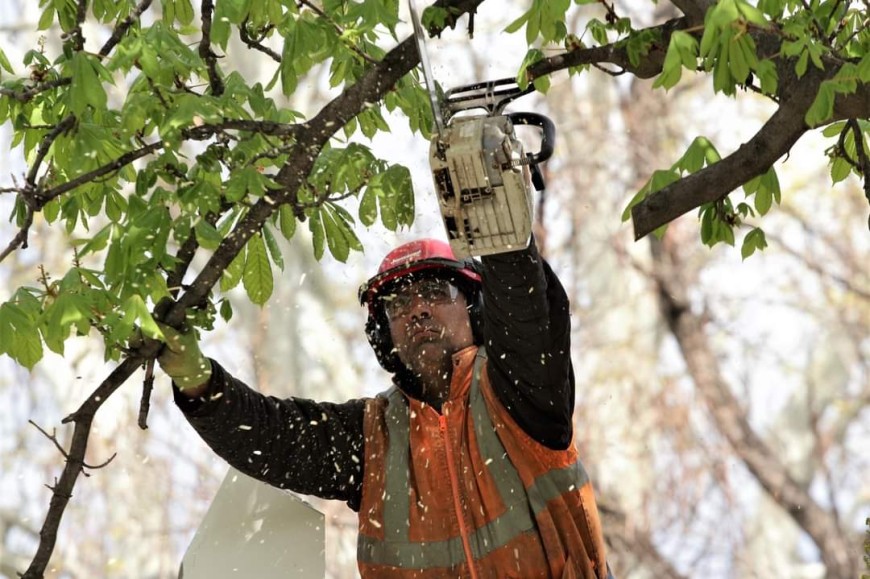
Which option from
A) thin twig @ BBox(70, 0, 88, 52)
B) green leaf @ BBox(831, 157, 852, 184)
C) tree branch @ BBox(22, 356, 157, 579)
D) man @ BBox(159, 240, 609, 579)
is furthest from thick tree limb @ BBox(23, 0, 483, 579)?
green leaf @ BBox(831, 157, 852, 184)

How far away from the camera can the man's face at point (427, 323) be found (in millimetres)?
5004

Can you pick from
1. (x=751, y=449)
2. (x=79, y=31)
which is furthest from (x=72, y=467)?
(x=751, y=449)

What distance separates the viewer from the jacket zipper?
15.4ft

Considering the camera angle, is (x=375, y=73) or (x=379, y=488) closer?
(x=375, y=73)

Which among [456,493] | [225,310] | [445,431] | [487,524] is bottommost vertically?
[487,524]

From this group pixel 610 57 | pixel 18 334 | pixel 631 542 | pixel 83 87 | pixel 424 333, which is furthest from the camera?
pixel 631 542

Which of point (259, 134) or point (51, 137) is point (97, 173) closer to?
point (51, 137)

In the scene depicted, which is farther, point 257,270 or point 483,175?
point 257,270

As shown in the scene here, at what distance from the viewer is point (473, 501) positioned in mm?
4777

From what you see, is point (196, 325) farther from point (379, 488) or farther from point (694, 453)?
point (694, 453)

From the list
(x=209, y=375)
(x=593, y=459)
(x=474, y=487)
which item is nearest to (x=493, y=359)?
(x=474, y=487)

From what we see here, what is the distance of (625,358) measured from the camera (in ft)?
46.0

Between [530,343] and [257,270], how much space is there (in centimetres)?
95

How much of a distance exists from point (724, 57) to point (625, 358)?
10.9 meters
